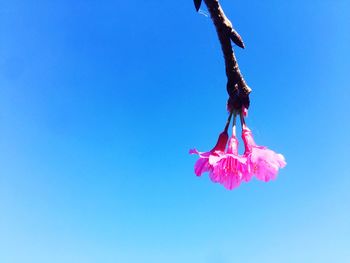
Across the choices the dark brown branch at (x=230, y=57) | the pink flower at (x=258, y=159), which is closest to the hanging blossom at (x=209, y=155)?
the pink flower at (x=258, y=159)

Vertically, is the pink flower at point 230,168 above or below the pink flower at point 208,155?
below

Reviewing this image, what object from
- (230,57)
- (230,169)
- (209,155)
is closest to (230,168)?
(230,169)

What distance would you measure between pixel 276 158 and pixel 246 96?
1.99ft

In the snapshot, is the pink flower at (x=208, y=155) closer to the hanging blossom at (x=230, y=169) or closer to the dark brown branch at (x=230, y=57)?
the hanging blossom at (x=230, y=169)

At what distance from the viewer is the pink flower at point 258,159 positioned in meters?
1.77

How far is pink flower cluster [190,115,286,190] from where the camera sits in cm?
178

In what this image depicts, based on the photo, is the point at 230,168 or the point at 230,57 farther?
the point at 230,168

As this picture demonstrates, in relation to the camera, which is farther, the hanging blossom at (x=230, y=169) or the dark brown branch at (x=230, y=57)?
the hanging blossom at (x=230, y=169)

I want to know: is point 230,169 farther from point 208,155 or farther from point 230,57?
point 230,57

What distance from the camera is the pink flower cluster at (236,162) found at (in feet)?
5.83

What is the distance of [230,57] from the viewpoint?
1.32 metres

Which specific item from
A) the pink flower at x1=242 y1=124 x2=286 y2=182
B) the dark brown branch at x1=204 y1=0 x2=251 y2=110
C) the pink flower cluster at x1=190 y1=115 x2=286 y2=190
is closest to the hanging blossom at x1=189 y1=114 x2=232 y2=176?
the pink flower cluster at x1=190 y1=115 x2=286 y2=190

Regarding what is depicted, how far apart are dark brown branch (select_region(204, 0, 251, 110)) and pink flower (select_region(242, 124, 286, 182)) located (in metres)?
0.39

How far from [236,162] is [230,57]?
673mm
